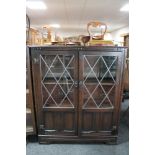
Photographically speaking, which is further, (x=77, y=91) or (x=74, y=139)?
(x=74, y=139)

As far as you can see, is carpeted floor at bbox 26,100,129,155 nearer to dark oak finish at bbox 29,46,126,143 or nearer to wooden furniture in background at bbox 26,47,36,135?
dark oak finish at bbox 29,46,126,143

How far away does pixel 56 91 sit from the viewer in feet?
7.51

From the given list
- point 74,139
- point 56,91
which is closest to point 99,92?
point 56,91

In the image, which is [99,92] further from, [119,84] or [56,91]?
[56,91]

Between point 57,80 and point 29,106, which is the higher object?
point 57,80

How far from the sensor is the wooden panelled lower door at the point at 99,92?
2.19 meters

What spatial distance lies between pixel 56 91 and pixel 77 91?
10.6 inches

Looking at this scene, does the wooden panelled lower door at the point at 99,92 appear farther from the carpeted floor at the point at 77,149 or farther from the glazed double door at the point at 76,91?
the carpeted floor at the point at 77,149

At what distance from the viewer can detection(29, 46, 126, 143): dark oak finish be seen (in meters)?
2.17

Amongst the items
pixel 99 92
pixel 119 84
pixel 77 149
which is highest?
pixel 119 84

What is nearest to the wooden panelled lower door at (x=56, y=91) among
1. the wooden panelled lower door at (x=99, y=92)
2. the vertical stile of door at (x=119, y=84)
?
the wooden panelled lower door at (x=99, y=92)
